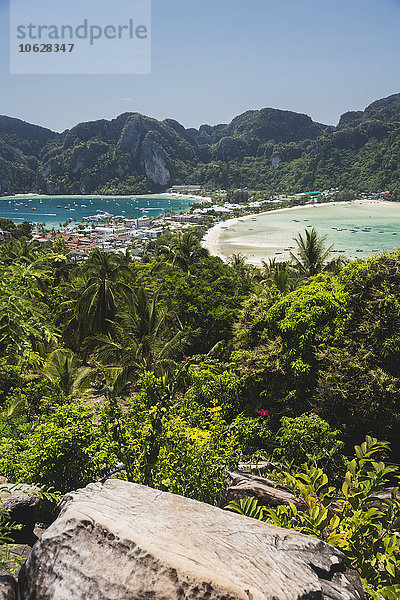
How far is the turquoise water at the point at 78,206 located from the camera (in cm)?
13475

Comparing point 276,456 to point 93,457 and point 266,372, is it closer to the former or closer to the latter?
point 266,372

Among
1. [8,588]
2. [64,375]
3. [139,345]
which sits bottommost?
[64,375]

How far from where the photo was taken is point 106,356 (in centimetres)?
1291

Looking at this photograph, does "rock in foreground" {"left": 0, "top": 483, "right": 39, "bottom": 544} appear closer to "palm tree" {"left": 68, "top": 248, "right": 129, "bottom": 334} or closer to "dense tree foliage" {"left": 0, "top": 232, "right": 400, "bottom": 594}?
"dense tree foliage" {"left": 0, "top": 232, "right": 400, "bottom": 594}

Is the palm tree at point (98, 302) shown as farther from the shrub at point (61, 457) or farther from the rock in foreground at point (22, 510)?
the rock in foreground at point (22, 510)

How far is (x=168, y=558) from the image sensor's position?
296 cm

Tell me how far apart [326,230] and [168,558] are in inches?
3381

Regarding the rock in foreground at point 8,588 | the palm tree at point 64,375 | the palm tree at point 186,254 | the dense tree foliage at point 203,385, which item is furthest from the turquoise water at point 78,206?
the rock in foreground at point 8,588

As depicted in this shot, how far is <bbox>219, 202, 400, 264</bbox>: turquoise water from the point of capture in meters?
63.4

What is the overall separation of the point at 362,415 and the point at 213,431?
380cm

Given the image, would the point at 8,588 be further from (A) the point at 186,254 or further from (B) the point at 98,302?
(A) the point at 186,254

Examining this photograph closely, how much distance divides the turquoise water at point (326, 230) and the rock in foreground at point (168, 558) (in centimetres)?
5173

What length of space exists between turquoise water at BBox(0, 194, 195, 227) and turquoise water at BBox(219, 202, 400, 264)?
145 ft

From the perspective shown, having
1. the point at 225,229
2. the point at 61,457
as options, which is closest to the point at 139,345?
the point at 61,457
